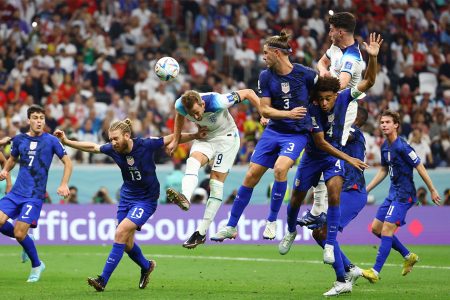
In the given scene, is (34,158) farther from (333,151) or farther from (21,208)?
(333,151)

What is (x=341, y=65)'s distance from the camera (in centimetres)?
1447

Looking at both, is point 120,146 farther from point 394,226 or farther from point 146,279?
point 394,226

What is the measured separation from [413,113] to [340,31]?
577 inches

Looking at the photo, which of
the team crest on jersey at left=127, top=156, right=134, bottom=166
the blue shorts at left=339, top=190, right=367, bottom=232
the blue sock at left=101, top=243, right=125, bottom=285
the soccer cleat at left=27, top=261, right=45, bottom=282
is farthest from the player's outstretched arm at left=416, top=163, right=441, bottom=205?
the soccer cleat at left=27, top=261, right=45, bottom=282

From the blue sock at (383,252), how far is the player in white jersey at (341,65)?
151 cm

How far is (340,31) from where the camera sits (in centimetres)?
1435

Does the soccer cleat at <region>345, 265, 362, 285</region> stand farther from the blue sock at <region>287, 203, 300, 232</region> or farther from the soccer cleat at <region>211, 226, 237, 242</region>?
the soccer cleat at <region>211, 226, 237, 242</region>

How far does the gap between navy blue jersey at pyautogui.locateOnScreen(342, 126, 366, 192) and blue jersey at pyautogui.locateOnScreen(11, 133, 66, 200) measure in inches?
177

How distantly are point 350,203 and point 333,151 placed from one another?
1.68 metres

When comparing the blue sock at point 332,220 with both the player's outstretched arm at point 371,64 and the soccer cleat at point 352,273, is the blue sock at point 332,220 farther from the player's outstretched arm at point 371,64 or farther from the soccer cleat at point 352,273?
the player's outstretched arm at point 371,64

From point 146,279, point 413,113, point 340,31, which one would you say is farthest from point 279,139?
point 413,113

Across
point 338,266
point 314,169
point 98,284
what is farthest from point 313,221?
point 98,284

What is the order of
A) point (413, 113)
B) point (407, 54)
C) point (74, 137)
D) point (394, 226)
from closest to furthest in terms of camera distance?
point (394, 226)
point (74, 137)
point (413, 113)
point (407, 54)

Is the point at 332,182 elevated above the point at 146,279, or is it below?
above
